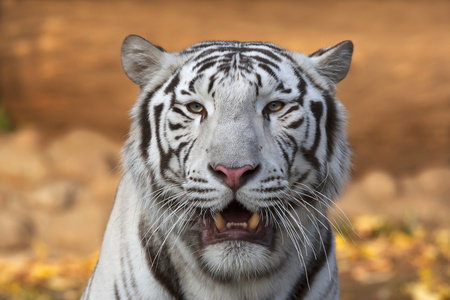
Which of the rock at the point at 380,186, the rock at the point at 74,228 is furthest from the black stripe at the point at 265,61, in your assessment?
the rock at the point at 380,186

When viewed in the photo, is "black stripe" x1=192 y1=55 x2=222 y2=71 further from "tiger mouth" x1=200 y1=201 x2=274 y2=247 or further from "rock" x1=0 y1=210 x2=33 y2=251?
"rock" x1=0 y1=210 x2=33 y2=251

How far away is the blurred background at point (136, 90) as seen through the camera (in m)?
5.02

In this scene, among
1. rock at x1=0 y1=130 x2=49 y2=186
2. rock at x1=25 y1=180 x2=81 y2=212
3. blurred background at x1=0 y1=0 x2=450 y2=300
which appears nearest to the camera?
blurred background at x1=0 y1=0 x2=450 y2=300

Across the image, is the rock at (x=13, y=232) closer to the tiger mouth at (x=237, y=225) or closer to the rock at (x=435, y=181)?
the rock at (x=435, y=181)

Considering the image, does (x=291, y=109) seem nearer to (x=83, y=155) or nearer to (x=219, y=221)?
(x=219, y=221)

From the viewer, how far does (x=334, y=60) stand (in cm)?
198

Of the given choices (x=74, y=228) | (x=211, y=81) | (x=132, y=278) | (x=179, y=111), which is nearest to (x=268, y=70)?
(x=211, y=81)

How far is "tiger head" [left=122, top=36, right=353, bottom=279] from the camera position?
169 cm

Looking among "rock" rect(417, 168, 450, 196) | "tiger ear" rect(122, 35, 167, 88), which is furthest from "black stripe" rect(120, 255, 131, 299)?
"rock" rect(417, 168, 450, 196)

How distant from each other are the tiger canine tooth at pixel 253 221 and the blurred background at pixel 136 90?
316 cm

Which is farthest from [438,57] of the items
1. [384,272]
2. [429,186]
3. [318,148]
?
[318,148]

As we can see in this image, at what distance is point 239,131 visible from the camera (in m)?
1.69

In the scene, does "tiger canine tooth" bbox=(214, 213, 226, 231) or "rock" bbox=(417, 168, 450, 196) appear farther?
"rock" bbox=(417, 168, 450, 196)

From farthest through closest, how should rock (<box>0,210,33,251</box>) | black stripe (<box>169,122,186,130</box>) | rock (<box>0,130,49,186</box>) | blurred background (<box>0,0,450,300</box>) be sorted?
rock (<box>0,130,49,186</box>) → blurred background (<box>0,0,450,300</box>) → rock (<box>0,210,33,251</box>) → black stripe (<box>169,122,186,130</box>)
